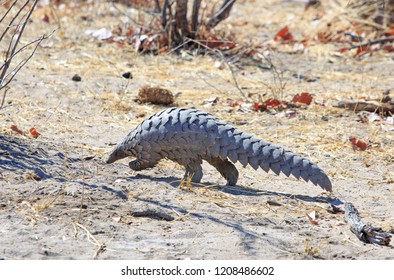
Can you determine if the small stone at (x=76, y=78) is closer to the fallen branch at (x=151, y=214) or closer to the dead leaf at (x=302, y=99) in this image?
the dead leaf at (x=302, y=99)

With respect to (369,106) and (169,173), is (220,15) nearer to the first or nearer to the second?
(369,106)

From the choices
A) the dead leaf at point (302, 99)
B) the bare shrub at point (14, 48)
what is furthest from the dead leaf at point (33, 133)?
the dead leaf at point (302, 99)

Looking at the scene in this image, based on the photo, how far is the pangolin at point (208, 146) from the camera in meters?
4.56

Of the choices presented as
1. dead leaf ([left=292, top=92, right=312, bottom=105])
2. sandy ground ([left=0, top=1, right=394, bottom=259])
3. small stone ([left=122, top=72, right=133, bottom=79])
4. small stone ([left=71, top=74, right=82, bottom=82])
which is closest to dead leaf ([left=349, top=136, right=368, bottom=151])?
sandy ground ([left=0, top=1, right=394, bottom=259])

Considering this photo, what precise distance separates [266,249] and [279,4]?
8084 mm

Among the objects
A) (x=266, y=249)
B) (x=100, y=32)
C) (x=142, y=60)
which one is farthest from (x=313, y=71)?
(x=266, y=249)

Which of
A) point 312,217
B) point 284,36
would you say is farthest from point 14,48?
point 284,36

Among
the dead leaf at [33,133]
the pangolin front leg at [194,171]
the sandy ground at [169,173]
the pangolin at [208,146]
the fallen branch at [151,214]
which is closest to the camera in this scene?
the sandy ground at [169,173]

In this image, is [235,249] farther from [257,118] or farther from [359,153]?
[257,118]

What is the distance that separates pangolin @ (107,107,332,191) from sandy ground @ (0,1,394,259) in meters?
0.16

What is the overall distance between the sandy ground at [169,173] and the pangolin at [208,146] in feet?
0.52

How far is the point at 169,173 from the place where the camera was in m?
5.12

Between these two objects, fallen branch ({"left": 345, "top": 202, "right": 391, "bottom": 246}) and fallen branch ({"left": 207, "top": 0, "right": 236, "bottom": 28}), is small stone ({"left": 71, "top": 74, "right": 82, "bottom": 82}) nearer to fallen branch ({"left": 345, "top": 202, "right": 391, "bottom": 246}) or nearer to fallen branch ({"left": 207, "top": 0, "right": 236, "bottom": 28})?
fallen branch ({"left": 207, "top": 0, "right": 236, "bottom": 28})

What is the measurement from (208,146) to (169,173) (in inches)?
23.1
